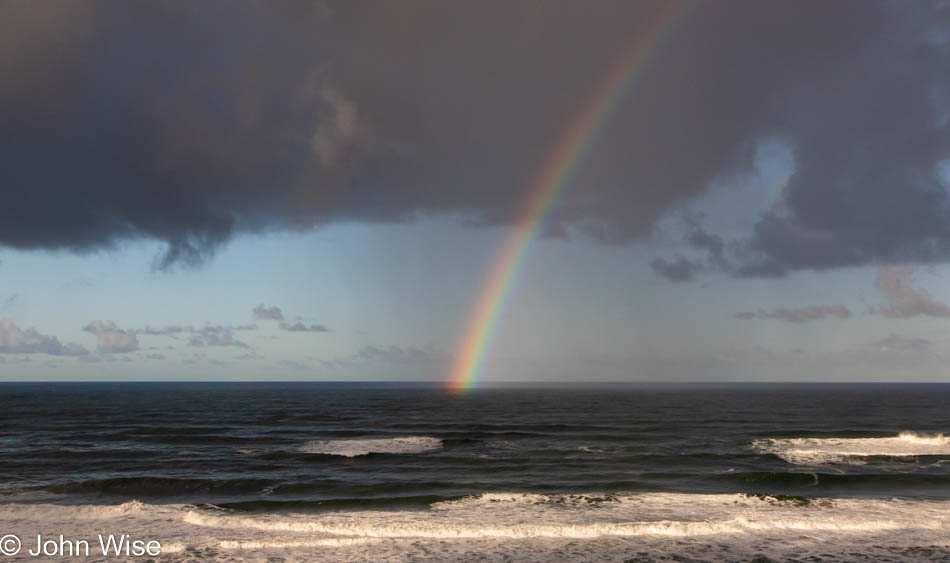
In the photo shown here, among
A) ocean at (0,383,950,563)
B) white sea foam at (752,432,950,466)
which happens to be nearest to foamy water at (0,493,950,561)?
ocean at (0,383,950,563)

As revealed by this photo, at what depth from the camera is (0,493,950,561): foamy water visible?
2086cm

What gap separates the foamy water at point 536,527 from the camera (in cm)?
2086

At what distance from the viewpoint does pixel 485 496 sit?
2980cm

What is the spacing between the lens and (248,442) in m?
52.3

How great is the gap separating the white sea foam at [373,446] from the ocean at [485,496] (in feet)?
1.07

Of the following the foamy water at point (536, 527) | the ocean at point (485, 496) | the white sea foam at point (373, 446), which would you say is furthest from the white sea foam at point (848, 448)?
the white sea foam at point (373, 446)

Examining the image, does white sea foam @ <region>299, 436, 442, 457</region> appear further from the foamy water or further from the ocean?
the foamy water

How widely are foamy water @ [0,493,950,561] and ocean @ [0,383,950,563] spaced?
109 millimetres

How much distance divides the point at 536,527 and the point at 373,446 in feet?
92.0

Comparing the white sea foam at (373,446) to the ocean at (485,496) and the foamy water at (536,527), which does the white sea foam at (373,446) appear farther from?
the foamy water at (536,527)

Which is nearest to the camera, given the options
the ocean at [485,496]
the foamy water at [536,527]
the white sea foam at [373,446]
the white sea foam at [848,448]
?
the foamy water at [536,527]

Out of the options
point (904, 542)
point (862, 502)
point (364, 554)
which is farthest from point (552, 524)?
point (862, 502)

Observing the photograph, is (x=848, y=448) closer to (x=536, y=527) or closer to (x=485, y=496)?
(x=485, y=496)

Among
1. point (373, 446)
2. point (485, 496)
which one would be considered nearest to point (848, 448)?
point (485, 496)
